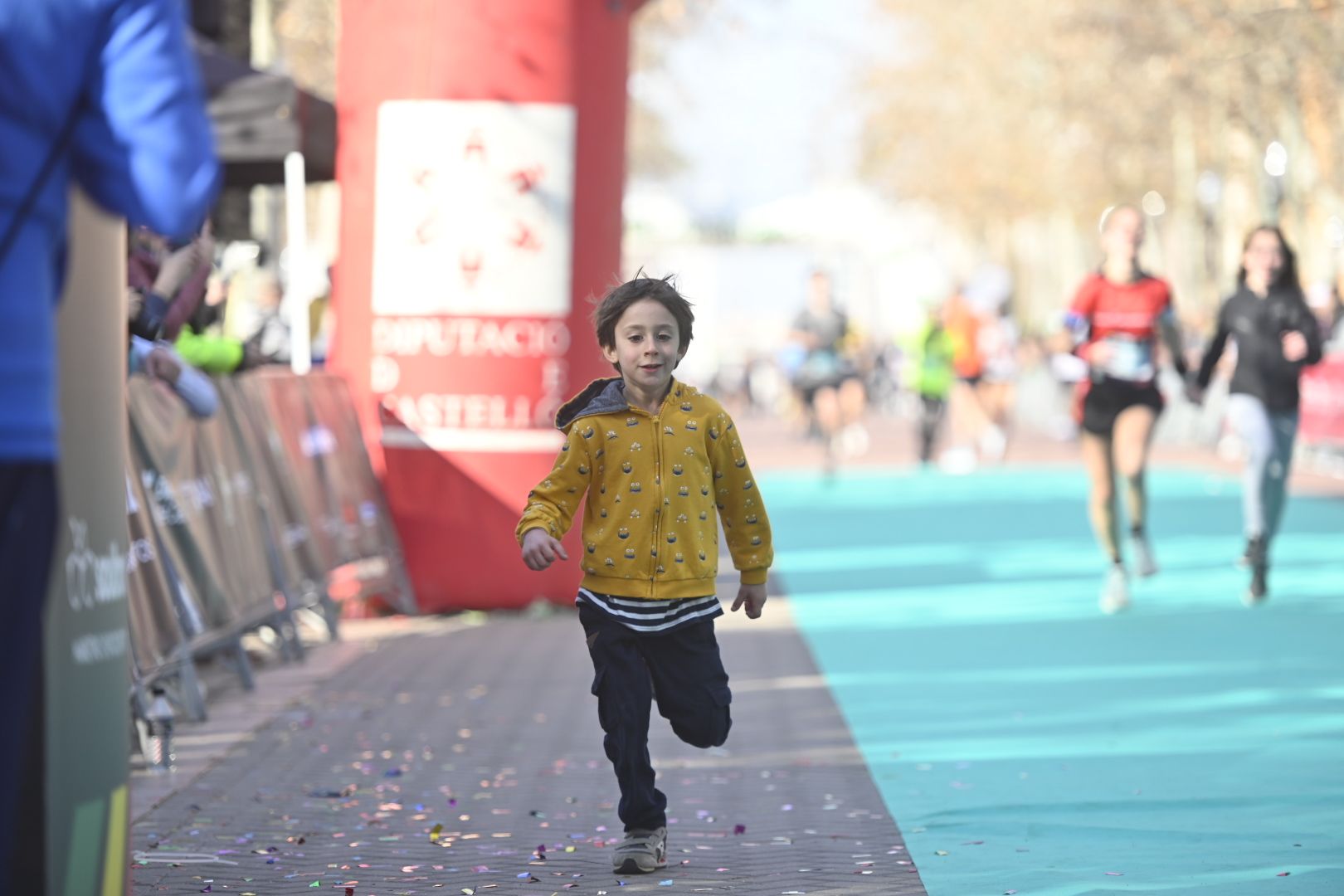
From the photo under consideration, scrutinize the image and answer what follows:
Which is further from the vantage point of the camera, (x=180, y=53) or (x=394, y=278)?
(x=394, y=278)

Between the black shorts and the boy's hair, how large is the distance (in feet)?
21.0

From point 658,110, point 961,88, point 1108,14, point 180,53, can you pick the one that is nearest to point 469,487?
point 180,53

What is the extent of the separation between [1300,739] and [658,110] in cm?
3633

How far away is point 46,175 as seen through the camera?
3.42 metres

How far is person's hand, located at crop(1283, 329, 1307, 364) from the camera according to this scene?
11945 millimetres

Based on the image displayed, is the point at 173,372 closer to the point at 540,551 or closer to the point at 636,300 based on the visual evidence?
the point at 636,300

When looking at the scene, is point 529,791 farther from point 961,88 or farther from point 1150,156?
point 961,88

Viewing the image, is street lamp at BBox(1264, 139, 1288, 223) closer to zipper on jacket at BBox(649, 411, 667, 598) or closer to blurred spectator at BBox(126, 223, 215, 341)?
blurred spectator at BBox(126, 223, 215, 341)

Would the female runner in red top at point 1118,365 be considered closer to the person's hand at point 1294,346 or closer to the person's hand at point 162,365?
the person's hand at point 1294,346

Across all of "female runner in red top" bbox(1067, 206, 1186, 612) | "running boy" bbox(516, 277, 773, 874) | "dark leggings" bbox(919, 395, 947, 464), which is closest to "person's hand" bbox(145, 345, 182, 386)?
"running boy" bbox(516, 277, 773, 874)

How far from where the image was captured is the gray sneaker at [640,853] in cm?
576

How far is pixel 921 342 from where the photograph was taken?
26.7 m

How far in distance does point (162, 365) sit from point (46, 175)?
5427 mm

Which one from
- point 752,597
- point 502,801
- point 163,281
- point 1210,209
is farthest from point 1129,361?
point 1210,209
